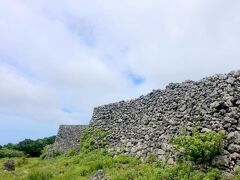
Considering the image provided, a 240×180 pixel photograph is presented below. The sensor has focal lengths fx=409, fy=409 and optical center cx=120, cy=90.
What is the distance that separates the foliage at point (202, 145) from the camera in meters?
13.8

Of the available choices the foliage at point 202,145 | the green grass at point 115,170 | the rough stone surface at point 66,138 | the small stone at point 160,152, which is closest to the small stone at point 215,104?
the foliage at point 202,145

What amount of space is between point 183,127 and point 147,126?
342 cm

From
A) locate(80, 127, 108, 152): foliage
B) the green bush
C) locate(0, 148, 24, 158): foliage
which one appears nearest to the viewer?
the green bush

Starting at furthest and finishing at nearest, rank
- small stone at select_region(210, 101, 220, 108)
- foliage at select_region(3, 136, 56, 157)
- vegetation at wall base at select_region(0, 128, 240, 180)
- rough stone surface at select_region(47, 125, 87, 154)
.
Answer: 1. foliage at select_region(3, 136, 56, 157)
2. rough stone surface at select_region(47, 125, 87, 154)
3. small stone at select_region(210, 101, 220, 108)
4. vegetation at wall base at select_region(0, 128, 240, 180)

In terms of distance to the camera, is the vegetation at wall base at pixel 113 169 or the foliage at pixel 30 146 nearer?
the vegetation at wall base at pixel 113 169

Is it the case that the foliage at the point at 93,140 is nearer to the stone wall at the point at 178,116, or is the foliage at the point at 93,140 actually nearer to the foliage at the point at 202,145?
the stone wall at the point at 178,116

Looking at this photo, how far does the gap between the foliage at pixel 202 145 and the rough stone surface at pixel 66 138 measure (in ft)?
59.7

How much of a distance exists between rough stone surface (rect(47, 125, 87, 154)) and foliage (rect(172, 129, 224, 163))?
1819cm

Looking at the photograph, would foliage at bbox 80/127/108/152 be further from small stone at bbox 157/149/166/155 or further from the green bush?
small stone at bbox 157/149/166/155

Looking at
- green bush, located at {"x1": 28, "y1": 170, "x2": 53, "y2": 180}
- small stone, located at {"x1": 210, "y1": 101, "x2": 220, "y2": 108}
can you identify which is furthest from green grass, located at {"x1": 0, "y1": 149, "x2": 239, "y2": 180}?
small stone, located at {"x1": 210, "y1": 101, "x2": 220, "y2": 108}

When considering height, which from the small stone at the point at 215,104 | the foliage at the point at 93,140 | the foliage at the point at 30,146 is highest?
the foliage at the point at 30,146

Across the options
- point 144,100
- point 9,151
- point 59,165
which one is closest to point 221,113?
point 144,100

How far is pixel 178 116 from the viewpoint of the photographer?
1703 cm

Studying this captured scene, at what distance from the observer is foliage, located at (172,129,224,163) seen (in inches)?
544
